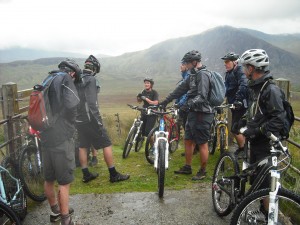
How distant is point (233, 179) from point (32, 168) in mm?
3293

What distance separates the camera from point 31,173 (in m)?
5.34

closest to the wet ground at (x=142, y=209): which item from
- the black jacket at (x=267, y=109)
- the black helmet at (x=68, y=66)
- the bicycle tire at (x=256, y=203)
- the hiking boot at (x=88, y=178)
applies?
the hiking boot at (x=88, y=178)

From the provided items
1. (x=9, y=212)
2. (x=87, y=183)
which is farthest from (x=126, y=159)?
(x=9, y=212)

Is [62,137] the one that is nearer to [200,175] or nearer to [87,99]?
[87,99]

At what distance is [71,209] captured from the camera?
476 centimetres

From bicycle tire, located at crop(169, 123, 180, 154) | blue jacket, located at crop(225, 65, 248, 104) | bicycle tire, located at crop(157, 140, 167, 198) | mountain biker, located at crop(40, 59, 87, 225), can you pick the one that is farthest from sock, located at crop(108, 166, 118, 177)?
blue jacket, located at crop(225, 65, 248, 104)

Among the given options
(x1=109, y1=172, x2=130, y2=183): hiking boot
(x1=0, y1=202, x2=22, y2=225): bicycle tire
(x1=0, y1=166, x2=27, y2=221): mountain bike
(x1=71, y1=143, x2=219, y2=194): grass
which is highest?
(x1=0, y1=202, x2=22, y2=225): bicycle tire

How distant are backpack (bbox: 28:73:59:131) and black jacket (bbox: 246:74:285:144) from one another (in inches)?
94.6

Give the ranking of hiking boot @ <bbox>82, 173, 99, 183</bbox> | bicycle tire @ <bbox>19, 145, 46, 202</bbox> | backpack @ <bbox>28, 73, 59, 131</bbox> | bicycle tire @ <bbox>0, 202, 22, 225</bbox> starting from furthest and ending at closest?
hiking boot @ <bbox>82, 173, 99, 183</bbox> → bicycle tire @ <bbox>19, 145, 46, 202</bbox> → backpack @ <bbox>28, 73, 59, 131</bbox> → bicycle tire @ <bbox>0, 202, 22, 225</bbox>

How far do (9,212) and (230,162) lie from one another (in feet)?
9.41

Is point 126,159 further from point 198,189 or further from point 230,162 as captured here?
point 230,162

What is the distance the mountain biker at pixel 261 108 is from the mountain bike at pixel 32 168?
3232mm

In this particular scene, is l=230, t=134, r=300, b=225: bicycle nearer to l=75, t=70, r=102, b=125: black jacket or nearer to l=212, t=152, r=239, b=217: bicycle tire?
l=212, t=152, r=239, b=217: bicycle tire

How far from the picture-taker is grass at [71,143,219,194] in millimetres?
5828
